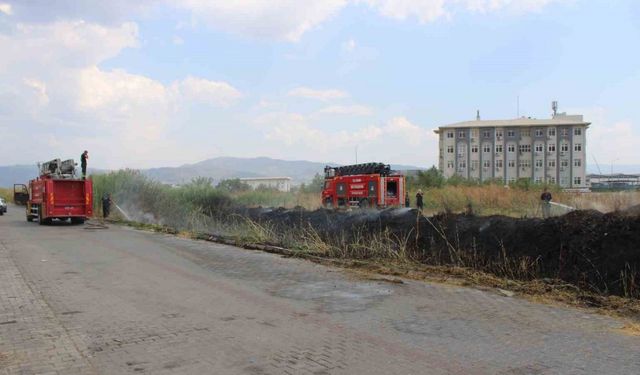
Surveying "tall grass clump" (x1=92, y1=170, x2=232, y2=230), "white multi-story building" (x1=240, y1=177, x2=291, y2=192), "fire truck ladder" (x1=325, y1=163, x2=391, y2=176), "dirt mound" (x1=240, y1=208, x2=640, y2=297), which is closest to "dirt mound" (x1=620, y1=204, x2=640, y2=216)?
"dirt mound" (x1=240, y1=208, x2=640, y2=297)

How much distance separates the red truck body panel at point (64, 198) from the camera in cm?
2684

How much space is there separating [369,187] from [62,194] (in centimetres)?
1696

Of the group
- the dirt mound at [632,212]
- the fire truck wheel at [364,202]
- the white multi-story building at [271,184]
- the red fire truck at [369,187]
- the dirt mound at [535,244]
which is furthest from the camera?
the white multi-story building at [271,184]

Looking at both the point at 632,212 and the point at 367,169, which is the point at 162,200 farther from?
the point at 632,212

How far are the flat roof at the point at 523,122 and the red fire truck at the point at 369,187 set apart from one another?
72627 mm

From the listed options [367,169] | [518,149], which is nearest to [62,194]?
[367,169]

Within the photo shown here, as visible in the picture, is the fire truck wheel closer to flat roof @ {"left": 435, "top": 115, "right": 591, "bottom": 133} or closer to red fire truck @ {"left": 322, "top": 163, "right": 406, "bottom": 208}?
red fire truck @ {"left": 322, "top": 163, "right": 406, "bottom": 208}

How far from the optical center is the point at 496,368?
213 inches

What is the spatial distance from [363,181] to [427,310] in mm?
25927

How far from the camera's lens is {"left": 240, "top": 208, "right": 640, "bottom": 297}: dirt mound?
9375 mm

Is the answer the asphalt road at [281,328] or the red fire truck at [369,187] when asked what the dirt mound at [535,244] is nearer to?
the asphalt road at [281,328]

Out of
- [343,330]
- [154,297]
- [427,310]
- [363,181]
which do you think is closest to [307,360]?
[343,330]

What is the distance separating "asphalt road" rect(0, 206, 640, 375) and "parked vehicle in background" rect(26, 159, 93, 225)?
53.3 ft

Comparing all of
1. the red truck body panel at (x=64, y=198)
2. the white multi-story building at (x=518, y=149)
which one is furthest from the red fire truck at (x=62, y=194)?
the white multi-story building at (x=518, y=149)
